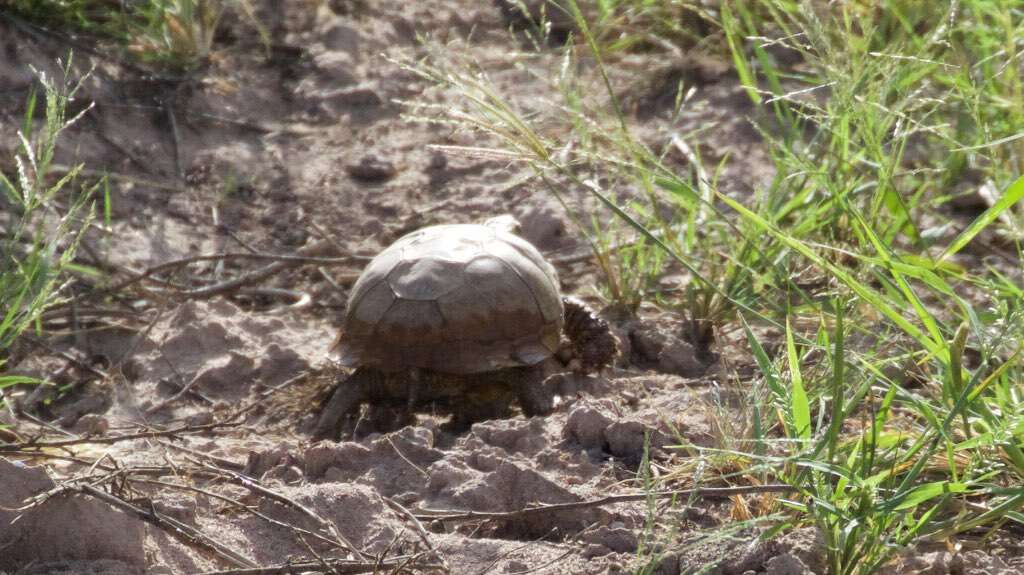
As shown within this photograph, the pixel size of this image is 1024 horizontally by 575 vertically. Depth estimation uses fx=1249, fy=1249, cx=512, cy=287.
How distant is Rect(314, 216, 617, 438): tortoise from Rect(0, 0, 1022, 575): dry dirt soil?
104mm

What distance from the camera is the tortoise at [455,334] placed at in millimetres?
3229

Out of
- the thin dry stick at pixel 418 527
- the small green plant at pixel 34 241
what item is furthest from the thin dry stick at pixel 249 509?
the small green plant at pixel 34 241

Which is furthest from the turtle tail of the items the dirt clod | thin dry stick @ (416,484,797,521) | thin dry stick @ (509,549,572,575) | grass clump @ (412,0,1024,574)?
the dirt clod

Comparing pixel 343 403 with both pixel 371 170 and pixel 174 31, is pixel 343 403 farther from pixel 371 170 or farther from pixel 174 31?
pixel 174 31

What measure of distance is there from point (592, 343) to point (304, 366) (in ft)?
2.80

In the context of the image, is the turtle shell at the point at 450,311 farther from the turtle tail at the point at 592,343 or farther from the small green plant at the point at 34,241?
the small green plant at the point at 34,241

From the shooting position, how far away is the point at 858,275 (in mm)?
2850

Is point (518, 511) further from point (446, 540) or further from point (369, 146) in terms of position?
point (369, 146)

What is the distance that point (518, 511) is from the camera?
2424 millimetres

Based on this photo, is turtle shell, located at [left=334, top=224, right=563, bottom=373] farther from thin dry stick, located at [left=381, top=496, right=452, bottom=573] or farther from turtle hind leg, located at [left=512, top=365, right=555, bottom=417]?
thin dry stick, located at [left=381, top=496, right=452, bottom=573]

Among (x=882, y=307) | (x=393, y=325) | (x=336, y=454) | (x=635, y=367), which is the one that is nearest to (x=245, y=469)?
(x=336, y=454)

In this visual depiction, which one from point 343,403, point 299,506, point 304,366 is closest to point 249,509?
point 299,506

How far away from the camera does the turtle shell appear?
127 inches

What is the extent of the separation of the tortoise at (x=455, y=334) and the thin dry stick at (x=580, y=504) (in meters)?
0.75
